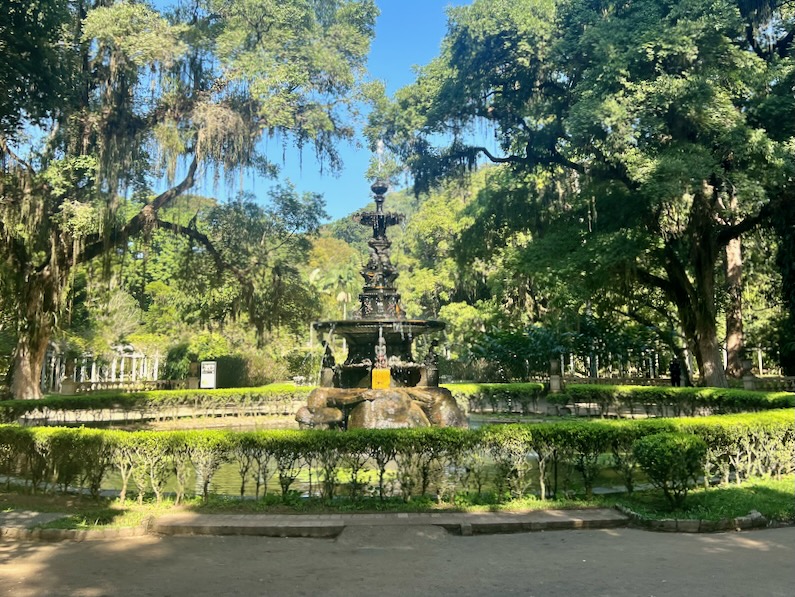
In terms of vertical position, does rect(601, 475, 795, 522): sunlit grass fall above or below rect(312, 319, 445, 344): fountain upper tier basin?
below

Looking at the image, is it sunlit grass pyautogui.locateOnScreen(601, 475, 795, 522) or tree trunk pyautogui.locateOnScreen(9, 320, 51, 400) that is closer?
sunlit grass pyautogui.locateOnScreen(601, 475, 795, 522)

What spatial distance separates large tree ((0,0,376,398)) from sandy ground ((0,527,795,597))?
14.5 m

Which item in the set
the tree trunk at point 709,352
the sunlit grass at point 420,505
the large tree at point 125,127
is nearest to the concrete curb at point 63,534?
the sunlit grass at point 420,505

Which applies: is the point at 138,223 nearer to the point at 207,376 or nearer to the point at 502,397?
the point at 207,376

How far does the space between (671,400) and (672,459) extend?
1249 centimetres

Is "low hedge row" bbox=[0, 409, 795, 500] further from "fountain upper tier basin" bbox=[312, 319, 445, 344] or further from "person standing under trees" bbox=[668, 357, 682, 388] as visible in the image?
"person standing under trees" bbox=[668, 357, 682, 388]

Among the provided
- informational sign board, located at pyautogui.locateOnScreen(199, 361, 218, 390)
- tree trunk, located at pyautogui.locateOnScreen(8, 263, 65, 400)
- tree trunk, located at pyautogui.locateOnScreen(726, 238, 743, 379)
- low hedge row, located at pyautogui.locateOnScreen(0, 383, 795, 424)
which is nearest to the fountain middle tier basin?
low hedge row, located at pyautogui.locateOnScreen(0, 383, 795, 424)

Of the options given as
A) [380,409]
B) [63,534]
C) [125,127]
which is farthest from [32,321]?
[63,534]

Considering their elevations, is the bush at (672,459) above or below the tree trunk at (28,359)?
below

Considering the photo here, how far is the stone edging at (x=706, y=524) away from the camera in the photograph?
6789 mm

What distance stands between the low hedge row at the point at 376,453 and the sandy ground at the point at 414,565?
137 centimetres

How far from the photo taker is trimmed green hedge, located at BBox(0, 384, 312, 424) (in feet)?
54.8

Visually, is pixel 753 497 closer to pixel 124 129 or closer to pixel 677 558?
pixel 677 558

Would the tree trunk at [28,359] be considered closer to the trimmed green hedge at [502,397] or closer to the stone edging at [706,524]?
the trimmed green hedge at [502,397]
